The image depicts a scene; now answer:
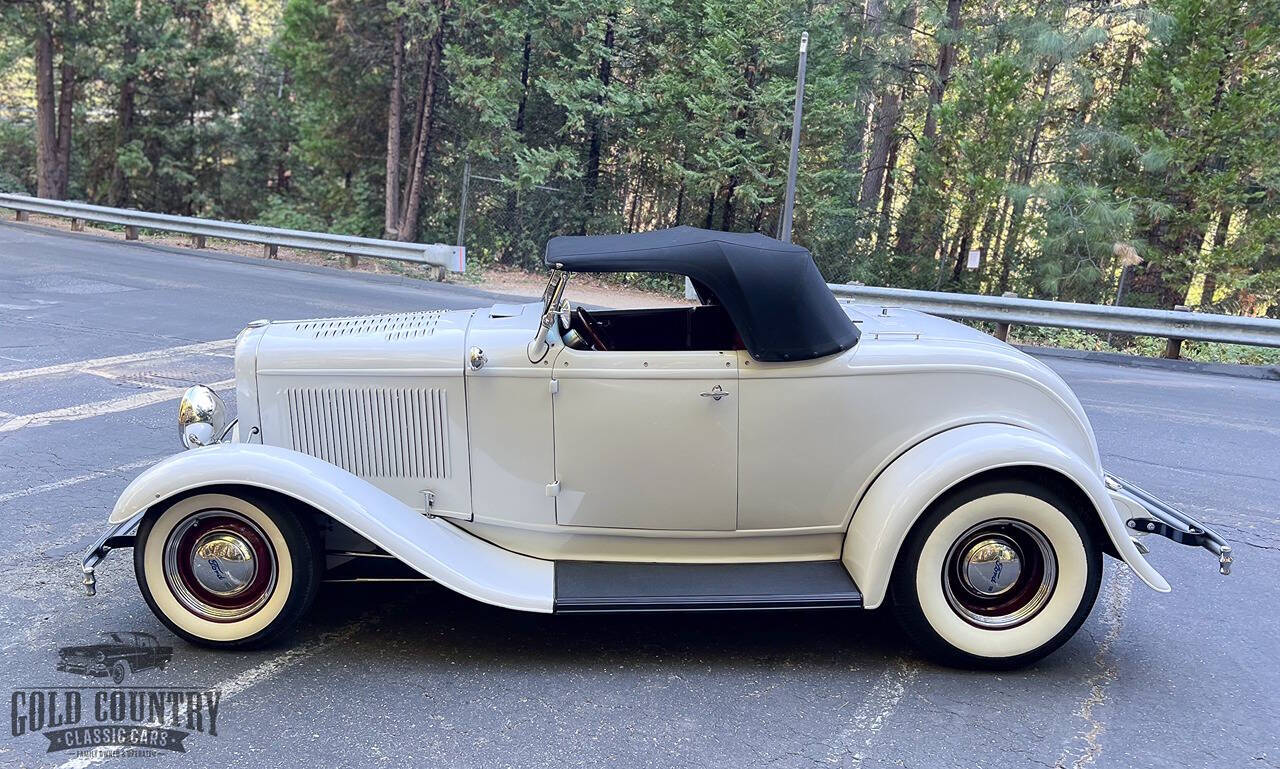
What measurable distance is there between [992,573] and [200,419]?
3461mm

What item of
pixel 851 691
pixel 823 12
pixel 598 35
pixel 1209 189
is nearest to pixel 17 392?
pixel 851 691

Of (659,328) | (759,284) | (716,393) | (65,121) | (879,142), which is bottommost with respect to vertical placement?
(716,393)

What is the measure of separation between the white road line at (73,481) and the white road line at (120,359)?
273 cm

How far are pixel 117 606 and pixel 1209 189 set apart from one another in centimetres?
2160

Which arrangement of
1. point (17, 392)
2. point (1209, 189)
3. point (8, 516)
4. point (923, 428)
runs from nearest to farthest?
1. point (923, 428)
2. point (8, 516)
3. point (17, 392)
4. point (1209, 189)

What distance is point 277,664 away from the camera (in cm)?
355

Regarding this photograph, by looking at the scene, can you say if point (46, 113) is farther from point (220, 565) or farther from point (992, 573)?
point (992, 573)

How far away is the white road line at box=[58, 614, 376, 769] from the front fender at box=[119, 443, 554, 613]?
0.56 m

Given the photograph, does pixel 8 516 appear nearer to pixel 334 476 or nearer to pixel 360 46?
pixel 334 476

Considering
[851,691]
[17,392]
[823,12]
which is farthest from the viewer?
[823,12]

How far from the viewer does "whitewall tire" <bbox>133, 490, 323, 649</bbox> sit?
354 cm

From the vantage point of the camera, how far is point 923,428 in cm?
382

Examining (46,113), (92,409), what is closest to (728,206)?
(92,409)

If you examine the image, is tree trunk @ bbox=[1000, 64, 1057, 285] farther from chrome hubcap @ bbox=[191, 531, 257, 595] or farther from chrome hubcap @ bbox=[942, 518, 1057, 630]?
chrome hubcap @ bbox=[191, 531, 257, 595]
